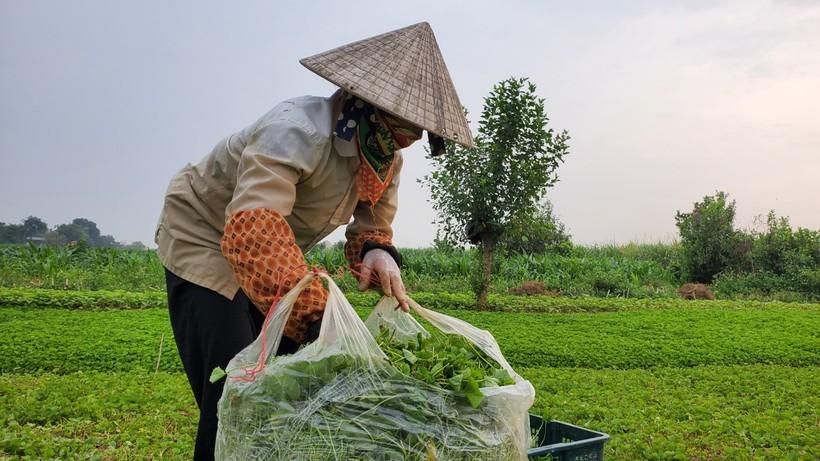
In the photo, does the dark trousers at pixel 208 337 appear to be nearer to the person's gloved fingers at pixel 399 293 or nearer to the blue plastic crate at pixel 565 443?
the person's gloved fingers at pixel 399 293

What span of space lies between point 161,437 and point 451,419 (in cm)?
295

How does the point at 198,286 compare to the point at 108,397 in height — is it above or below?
above

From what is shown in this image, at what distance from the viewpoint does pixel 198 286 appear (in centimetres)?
232

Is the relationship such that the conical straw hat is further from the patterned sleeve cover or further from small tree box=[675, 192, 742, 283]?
small tree box=[675, 192, 742, 283]

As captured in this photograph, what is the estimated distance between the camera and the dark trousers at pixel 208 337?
225 centimetres

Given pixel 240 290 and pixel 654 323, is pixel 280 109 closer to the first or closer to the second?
pixel 240 290

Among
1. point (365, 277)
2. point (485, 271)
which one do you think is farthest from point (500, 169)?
point (365, 277)

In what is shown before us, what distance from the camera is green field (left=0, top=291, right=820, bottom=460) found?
4113 millimetres

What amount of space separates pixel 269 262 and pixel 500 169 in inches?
335

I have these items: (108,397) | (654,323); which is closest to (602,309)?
(654,323)

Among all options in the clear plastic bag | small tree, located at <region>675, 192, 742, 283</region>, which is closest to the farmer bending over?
the clear plastic bag

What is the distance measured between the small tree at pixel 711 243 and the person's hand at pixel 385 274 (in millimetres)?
16820

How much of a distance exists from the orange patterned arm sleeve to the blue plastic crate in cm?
66

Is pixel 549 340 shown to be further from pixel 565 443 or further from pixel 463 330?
pixel 463 330
